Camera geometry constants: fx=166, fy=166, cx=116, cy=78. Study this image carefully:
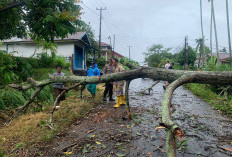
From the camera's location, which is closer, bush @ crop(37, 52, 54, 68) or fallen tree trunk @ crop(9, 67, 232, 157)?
fallen tree trunk @ crop(9, 67, 232, 157)

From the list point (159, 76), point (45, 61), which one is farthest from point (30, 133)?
point (45, 61)

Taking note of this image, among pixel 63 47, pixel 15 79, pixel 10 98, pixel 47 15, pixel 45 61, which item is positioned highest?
pixel 63 47

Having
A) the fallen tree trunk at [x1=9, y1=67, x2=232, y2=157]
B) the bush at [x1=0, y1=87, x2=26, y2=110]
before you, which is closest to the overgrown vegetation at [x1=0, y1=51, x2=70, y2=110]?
the bush at [x1=0, y1=87, x2=26, y2=110]

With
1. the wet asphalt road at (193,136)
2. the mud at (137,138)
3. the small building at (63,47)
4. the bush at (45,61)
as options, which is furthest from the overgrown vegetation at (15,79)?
the small building at (63,47)

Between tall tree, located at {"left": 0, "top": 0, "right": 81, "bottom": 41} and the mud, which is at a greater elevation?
tall tree, located at {"left": 0, "top": 0, "right": 81, "bottom": 41}

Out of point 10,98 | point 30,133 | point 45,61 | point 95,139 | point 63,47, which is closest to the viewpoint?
point 95,139

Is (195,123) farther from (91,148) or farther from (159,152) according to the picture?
(91,148)

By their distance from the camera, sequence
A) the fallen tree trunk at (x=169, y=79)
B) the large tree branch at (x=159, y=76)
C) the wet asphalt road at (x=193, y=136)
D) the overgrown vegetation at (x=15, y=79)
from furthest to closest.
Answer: the overgrown vegetation at (x=15, y=79) < the wet asphalt road at (x=193, y=136) < the large tree branch at (x=159, y=76) < the fallen tree trunk at (x=169, y=79)

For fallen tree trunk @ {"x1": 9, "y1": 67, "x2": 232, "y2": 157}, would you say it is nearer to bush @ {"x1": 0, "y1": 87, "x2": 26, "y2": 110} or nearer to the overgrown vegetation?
the overgrown vegetation

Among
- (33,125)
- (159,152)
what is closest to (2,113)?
(33,125)

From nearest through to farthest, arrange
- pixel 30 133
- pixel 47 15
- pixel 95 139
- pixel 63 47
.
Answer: pixel 95 139
pixel 30 133
pixel 47 15
pixel 63 47

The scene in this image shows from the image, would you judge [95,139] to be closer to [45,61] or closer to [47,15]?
[47,15]

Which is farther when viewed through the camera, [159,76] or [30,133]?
[30,133]

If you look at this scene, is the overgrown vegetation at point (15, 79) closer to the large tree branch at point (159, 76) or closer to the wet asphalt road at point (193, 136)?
the large tree branch at point (159, 76)
